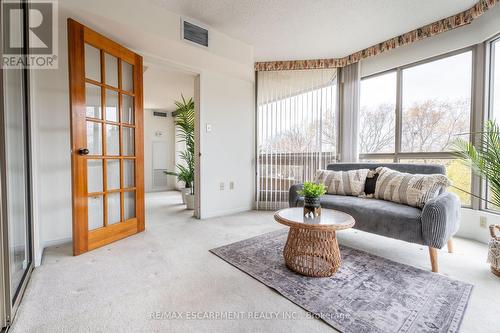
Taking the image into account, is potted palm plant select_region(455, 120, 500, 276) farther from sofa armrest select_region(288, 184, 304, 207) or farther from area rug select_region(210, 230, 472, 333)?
sofa armrest select_region(288, 184, 304, 207)

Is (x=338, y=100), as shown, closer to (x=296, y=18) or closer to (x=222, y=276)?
(x=296, y=18)

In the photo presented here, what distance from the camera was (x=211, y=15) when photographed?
8.29ft

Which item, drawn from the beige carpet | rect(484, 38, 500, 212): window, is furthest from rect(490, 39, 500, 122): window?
the beige carpet

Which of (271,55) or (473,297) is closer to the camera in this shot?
(473,297)

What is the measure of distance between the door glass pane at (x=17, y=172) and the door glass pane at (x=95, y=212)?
0.49 meters

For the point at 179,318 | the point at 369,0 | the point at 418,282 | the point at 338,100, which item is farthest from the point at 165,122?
the point at 418,282

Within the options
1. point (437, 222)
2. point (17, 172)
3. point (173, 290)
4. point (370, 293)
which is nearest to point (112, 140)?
point (17, 172)

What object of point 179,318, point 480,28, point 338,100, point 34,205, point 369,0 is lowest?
point 179,318

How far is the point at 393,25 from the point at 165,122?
18.9 feet

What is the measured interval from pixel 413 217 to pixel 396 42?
2365mm

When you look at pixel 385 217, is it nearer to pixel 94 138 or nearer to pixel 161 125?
pixel 94 138

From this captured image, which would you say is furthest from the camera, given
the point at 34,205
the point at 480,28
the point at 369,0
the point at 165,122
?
the point at 165,122

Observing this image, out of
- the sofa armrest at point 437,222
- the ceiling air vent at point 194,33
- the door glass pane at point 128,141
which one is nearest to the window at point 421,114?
the sofa armrest at point 437,222

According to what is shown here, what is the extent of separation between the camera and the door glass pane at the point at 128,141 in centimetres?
257
